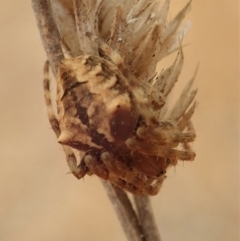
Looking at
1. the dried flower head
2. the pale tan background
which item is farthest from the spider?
the pale tan background

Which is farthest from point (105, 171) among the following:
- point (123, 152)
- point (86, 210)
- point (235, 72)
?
point (235, 72)

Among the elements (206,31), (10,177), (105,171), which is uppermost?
(206,31)

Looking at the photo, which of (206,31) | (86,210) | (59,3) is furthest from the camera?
(206,31)

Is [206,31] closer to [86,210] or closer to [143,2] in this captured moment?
[86,210]

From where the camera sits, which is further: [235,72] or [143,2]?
[235,72]

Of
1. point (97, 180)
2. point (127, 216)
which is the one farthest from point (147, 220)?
point (97, 180)

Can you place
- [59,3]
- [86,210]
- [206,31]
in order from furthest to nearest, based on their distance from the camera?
[206,31], [86,210], [59,3]

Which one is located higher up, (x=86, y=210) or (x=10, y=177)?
(x=10, y=177)
